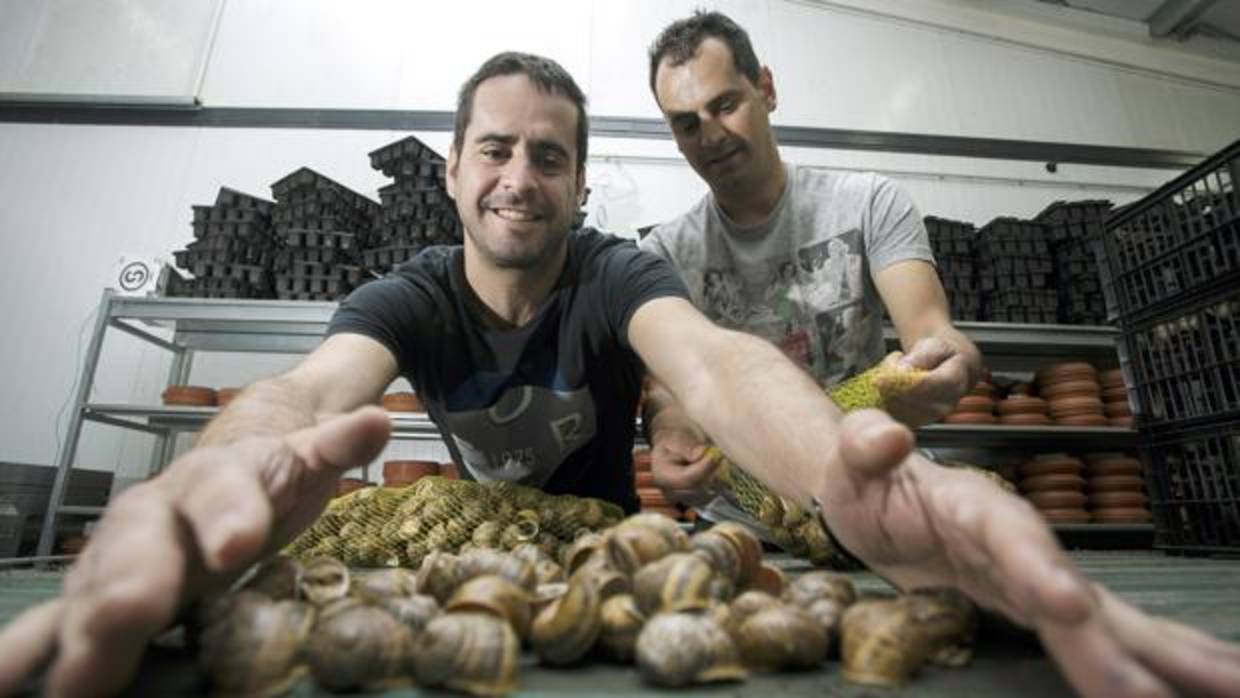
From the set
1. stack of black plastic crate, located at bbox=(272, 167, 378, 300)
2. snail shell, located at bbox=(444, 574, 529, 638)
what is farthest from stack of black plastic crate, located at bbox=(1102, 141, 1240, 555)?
stack of black plastic crate, located at bbox=(272, 167, 378, 300)

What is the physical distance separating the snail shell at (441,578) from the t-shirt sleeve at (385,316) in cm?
69

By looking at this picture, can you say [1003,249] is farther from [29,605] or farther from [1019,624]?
[29,605]

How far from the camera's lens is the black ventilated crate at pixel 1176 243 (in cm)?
186

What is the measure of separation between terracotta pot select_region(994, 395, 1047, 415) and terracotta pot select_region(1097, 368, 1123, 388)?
1.37 ft

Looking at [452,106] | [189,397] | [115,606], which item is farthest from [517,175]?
[452,106]

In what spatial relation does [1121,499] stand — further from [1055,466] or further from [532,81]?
[532,81]

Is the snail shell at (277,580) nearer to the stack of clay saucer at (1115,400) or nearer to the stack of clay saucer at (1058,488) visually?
the stack of clay saucer at (1058,488)

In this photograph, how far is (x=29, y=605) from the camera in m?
0.86

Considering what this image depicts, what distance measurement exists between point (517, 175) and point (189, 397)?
2919 mm

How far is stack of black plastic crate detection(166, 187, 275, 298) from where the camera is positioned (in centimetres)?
372

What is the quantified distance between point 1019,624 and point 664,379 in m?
0.75

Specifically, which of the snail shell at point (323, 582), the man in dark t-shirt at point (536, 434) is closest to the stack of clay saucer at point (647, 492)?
the man in dark t-shirt at point (536, 434)

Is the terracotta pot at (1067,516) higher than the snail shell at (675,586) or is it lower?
higher

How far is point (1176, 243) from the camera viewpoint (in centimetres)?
203
